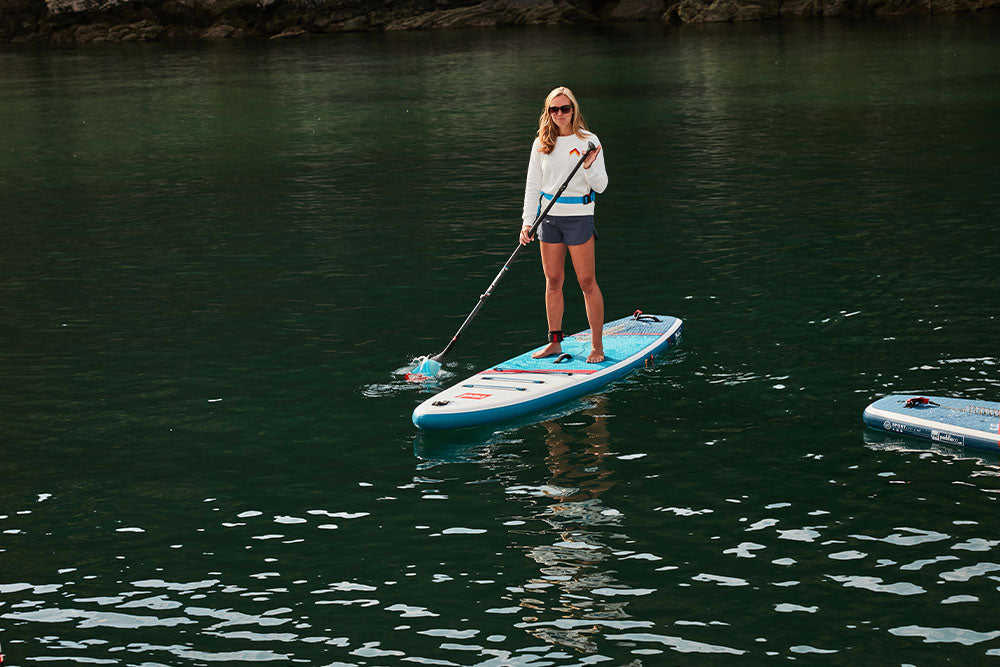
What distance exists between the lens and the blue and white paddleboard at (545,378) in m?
12.1

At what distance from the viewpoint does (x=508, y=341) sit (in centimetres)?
1505

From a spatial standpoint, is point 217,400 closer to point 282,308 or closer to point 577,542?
point 282,308

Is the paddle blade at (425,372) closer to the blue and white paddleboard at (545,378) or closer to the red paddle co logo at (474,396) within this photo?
the blue and white paddleboard at (545,378)

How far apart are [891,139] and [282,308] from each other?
57.4 ft

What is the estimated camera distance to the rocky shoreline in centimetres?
8269

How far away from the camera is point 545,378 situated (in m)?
12.8

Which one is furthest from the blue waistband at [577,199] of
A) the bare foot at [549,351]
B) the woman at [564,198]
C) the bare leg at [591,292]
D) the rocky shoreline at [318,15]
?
the rocky shoreline at [318,15]

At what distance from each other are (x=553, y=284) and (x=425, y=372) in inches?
63.7

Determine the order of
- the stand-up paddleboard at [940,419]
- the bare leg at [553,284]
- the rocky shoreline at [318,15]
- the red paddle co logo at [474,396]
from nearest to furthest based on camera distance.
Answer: the stand-up paddleboard at [940,419], the red paddle co logo at [474,396], the bare leg at [553,284], the rocky shoreline at [318,15]

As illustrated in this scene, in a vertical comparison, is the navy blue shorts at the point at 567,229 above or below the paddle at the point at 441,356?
above

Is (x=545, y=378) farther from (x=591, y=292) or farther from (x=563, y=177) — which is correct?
(x=563, y=177)

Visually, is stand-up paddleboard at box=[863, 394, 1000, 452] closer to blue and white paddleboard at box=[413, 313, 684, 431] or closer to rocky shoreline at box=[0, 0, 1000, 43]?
blue and white paddleboard at box=[413, 313, 684, 431]

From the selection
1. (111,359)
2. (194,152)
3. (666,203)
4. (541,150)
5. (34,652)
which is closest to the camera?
(34,652)

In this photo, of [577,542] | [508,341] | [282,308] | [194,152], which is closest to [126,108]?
[194,152]
